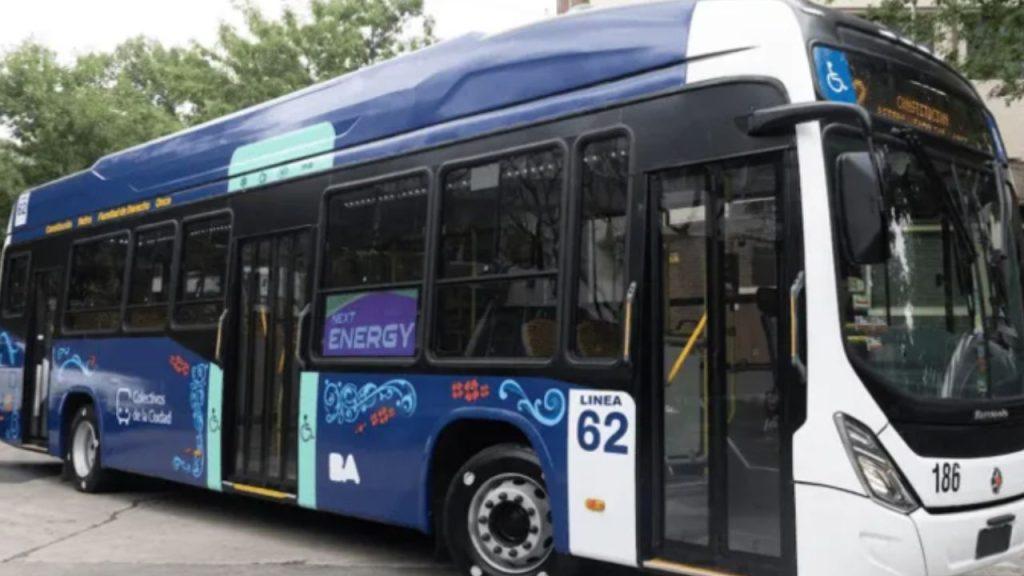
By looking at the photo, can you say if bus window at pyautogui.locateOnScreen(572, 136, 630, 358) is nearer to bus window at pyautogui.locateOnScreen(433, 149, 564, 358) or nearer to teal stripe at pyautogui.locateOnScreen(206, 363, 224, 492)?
bus window at pyautogui.locateOnScreen(433, 149, 564, 358)

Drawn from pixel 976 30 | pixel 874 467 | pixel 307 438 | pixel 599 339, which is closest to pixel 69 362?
pixel 307 438

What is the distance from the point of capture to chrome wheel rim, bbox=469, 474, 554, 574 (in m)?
5.73

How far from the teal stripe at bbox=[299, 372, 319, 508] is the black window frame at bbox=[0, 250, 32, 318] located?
225 inches

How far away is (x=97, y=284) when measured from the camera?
405 inches

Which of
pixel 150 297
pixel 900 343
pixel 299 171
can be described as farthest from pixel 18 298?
pixel 900 343

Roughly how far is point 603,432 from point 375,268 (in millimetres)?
2257

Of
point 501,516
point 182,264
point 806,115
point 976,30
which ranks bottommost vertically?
point 501,516

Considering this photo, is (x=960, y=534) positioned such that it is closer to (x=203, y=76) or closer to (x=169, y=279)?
(x=169, y=279)

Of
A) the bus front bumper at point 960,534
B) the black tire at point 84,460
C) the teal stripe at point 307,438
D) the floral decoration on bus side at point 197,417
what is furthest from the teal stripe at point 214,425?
the bus front bumper at point 960,534

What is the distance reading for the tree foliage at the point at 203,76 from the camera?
80.4ft

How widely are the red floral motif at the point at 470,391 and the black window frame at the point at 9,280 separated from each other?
289 inches

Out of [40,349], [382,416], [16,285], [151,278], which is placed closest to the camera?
[382,416]

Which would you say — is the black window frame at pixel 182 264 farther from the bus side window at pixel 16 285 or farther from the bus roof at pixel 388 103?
the bus side window at pixel 16 285

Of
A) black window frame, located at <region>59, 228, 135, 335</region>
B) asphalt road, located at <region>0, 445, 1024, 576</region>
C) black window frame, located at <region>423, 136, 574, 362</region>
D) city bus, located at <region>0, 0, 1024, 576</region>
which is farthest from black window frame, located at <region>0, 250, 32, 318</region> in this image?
black window frame, located at <region>423, 136, 574, 362</region>
